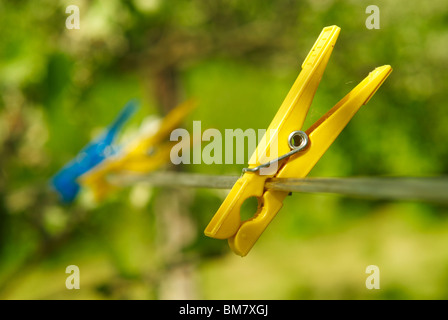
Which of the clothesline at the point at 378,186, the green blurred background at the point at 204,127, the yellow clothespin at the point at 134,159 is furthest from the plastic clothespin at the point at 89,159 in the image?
the clothesline at the point at 378,186

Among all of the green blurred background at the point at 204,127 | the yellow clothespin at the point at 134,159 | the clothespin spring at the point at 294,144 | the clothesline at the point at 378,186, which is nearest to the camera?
the clothesline at the point at 378,186

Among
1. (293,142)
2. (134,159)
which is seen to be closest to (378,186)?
(293,142)

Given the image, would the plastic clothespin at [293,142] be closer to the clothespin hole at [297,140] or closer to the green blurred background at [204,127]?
the clothespin hole at [297,140]

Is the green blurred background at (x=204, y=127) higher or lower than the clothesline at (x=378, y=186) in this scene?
higher

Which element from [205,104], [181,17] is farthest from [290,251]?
[181,17]

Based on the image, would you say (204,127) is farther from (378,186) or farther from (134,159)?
(378,186)

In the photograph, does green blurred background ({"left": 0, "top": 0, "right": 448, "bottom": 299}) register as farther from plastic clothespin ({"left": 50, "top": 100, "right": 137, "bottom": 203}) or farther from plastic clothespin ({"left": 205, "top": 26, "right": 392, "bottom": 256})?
plastic clothespin ({"left": 205, "top": 26, "right": 392, "bottom": 256})

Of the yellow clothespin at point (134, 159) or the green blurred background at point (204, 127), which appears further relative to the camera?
the green blurred background at point (204, 127)
